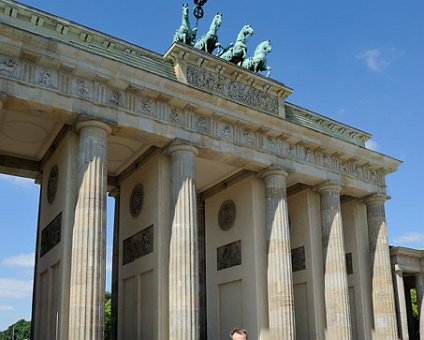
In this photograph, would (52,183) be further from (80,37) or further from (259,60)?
(259,60)

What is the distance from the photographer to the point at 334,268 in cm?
2695

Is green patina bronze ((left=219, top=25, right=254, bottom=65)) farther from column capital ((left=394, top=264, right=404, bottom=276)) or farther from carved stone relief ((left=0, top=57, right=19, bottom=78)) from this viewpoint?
column capital ((left=394, top=264, right=404, bottom=276))

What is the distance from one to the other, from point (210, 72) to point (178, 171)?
17.3ft

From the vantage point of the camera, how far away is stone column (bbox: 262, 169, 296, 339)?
77.4 feet

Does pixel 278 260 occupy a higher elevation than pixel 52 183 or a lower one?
lower

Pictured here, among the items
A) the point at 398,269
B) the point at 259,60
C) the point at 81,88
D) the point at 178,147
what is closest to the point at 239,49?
the point at 259,60

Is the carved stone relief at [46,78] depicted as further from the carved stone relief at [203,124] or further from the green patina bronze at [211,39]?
the green patina bronze at [211,39]

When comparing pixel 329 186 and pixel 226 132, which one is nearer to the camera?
pixel 226 132

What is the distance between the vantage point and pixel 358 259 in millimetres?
30172

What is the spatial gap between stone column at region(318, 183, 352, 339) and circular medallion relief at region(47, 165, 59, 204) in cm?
1333

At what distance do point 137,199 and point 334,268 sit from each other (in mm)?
10323

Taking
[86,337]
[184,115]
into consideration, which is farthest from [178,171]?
[86,337]

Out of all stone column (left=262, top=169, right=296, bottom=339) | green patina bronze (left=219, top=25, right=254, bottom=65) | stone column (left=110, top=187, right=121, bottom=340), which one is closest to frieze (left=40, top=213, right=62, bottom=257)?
stone column (left=110, top=187, right=121, bottom=340)

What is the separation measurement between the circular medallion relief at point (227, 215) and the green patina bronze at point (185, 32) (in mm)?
8253
